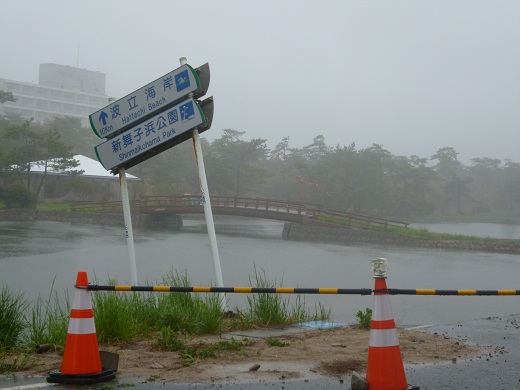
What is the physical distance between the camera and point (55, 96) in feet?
505

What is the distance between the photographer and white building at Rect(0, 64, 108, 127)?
140 metres

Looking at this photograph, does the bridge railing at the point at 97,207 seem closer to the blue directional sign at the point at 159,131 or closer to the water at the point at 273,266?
the water at the point at 273,266

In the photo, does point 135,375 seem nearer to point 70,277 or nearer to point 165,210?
point 70,277

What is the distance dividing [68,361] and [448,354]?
3449 millimetres

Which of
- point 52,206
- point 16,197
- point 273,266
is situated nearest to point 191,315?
point 273,266

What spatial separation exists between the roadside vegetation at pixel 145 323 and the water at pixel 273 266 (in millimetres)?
1915

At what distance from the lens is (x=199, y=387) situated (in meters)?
5.05

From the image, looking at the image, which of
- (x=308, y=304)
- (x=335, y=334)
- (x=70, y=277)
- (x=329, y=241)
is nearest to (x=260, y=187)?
(x=329, y=241)

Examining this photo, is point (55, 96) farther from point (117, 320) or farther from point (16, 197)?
point (117, 320)

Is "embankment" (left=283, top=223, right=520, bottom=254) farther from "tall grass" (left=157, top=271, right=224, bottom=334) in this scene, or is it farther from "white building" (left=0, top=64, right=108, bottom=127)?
"white building" (left=0, top=64, right=108, bottom=127)

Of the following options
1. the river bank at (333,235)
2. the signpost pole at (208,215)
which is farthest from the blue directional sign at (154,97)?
the river bank at (333,235)

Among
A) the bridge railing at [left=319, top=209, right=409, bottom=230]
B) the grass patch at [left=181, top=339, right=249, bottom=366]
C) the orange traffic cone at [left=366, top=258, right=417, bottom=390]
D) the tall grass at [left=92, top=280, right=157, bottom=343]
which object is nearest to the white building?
the bridge railing at [left=319, top=209, right=409, bottom=230]

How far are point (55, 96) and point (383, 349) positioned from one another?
157631 millimetres

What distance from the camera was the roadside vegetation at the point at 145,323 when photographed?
6.43 m
